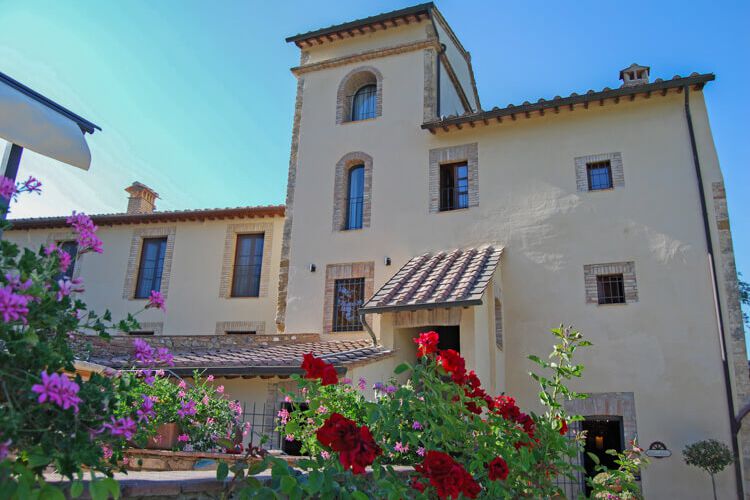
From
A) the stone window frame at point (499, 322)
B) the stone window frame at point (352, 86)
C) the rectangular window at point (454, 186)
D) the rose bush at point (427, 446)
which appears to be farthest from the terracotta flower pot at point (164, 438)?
the stone window frame at point (352, 86)

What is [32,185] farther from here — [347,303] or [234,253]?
[234,253]

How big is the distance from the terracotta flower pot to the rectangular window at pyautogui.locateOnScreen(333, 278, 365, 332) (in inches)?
288

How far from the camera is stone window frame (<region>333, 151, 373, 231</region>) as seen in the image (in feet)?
44.9

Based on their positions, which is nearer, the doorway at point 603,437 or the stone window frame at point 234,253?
the doorway at point 603,437

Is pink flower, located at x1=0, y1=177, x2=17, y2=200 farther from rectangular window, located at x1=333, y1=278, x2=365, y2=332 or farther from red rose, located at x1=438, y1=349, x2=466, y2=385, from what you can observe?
rectangular window, located at x1=333, y1=278, x2=365, y2=332

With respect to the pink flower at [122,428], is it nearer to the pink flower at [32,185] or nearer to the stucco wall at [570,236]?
the pink flower at [32,185]

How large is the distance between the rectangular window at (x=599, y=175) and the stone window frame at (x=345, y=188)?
479cm

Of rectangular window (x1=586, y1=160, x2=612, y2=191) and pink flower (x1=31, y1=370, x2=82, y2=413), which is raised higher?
rectangular window (x1=586, y1=160, x2=612, y2=191)

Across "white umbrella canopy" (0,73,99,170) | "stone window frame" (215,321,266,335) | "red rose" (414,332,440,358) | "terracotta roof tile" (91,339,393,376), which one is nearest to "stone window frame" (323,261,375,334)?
"terracotta roof tile" (91,339,393,376)

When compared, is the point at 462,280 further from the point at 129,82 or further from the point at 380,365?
the point at 129,82

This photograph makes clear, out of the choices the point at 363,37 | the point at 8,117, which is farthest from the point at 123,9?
the point at 363,37

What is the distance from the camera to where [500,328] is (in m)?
11.7

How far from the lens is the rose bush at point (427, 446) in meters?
Answer: 2.61

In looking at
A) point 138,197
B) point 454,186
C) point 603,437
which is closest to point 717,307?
point 603,437
